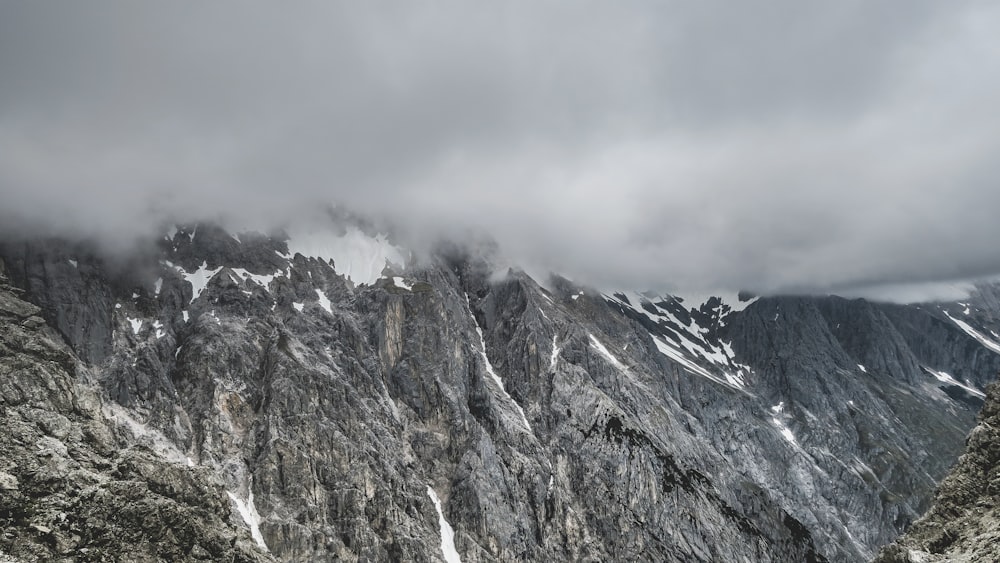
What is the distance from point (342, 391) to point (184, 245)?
247 ft

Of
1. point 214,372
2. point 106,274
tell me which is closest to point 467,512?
point 214,372

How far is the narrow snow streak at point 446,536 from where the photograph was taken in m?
151

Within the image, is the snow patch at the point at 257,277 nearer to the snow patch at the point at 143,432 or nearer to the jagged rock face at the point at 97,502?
the snow patch at the point at 143,432

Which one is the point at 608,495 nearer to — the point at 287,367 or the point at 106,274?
the point at 287,367

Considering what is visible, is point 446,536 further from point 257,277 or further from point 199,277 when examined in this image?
point 199,277

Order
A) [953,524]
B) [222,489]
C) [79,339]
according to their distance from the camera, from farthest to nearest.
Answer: [79,339] < [222,489] < [953,524]

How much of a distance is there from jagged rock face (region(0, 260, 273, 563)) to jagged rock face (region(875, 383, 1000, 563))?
59.4 meters

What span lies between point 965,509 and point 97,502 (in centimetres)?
7033

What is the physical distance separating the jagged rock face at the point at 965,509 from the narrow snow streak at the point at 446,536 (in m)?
121

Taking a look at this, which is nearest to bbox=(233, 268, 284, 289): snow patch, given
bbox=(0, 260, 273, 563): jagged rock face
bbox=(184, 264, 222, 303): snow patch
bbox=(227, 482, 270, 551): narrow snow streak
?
bbox=(184, 264, 222, 303): snow patch

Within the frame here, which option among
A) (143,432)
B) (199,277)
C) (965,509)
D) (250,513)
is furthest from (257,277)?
(965,509)

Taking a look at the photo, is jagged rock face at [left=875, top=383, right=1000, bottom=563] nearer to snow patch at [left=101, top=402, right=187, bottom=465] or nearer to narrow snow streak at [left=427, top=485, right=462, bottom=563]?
snow patch at [left=101, top=402, right=187, bottom=465]

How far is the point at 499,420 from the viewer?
194500 millimetres

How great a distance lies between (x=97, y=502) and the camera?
54.4 metres
